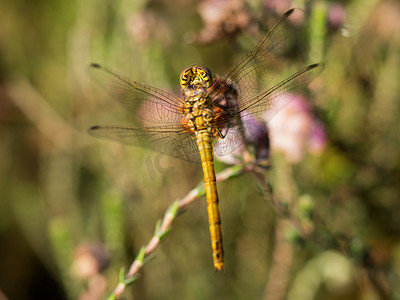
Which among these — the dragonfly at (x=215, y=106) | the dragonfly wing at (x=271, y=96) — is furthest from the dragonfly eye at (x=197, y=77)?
the dragonfly wing at (x=271, y=96)

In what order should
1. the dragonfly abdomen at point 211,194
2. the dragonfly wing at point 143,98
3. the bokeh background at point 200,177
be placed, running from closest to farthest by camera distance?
the dragonfly abdomen at point 211,194, the dragonfly wing at point 143,98, the bokeh background at point 200,177

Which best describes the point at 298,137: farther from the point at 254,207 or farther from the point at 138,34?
the point at 138,34

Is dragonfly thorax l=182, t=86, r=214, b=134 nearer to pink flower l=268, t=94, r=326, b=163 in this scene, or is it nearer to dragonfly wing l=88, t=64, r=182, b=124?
dragonfly wing l=88, t=64, r=182, b=124

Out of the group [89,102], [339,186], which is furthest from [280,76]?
[89,102]

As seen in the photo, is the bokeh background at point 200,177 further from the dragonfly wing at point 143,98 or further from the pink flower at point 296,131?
the dragonfly wing at point 143,98

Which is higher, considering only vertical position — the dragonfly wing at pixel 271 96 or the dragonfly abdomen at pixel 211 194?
the dragonfly wing at pixel 271 96

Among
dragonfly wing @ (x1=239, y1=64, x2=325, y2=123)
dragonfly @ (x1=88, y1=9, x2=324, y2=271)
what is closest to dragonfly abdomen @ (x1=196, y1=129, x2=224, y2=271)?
dragonfly @ (x1=88, y1=9, x2=324, y2=271)

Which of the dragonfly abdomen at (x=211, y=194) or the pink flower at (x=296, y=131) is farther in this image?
the pink flower at (x=296, y=131)
